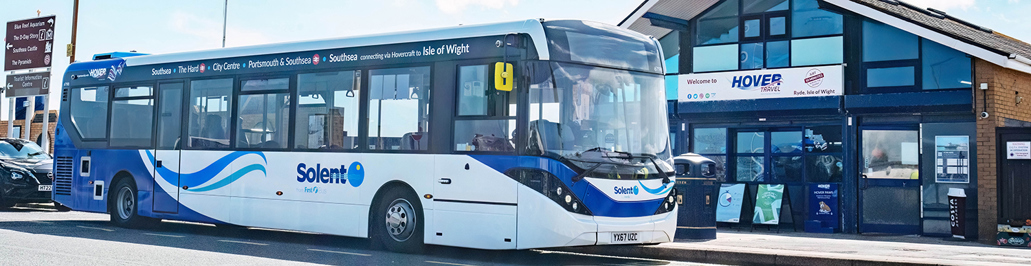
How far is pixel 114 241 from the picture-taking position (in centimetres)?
1261

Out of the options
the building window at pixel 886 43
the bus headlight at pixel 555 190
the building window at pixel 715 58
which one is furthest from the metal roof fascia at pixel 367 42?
the building window at pixel 886 43

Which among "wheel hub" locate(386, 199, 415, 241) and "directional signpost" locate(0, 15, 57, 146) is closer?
"wheel hub" locate(386, 199, 415, 241)

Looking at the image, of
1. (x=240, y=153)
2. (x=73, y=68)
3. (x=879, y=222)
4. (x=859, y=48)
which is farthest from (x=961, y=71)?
(x=73, y=68)

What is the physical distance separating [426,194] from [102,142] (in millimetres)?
7251

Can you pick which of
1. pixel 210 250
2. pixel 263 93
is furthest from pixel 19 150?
pixel 210 250

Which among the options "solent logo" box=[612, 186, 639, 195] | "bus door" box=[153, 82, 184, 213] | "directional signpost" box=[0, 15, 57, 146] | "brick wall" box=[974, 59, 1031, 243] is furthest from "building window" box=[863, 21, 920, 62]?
"directional signpost" box=[0, 15, 57, 146]

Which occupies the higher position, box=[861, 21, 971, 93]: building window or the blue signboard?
box=[861, 21, 971, 93]: building window

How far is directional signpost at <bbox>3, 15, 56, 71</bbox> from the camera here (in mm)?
25781

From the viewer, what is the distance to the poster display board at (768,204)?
1870 centimetres

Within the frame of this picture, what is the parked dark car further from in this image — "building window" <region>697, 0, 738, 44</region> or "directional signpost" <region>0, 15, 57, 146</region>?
"building window" <region>697, 0, 738, 44</region>

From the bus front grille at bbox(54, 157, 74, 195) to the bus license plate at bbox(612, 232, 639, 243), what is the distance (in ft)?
33.8

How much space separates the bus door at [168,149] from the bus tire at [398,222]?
4355 millimetres

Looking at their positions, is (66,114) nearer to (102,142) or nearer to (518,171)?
(102,142)

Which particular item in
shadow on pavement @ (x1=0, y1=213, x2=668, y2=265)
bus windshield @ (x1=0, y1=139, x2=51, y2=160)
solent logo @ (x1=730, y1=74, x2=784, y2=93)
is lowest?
shadow on pavement @ (x1=0, y1=213, x2=668, y2=265)
